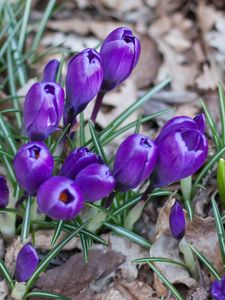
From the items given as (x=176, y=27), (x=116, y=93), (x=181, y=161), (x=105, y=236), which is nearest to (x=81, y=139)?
(x=105, y=236)

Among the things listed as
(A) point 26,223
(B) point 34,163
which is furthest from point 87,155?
(A) point 26,223

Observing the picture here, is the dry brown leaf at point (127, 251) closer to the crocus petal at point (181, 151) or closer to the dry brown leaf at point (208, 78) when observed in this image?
the crocus petal at point (181, 151)

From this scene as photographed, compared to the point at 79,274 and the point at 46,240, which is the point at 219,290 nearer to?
the point at 79,274

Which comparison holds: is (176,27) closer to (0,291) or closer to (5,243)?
(5,243)

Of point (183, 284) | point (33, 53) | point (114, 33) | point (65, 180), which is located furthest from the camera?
point (33, 53)

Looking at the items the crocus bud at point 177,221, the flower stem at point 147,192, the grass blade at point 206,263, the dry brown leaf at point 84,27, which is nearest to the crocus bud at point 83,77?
the flower stem at point 147,192

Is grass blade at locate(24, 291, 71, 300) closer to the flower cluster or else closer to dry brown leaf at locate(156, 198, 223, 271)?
the flower cluster
